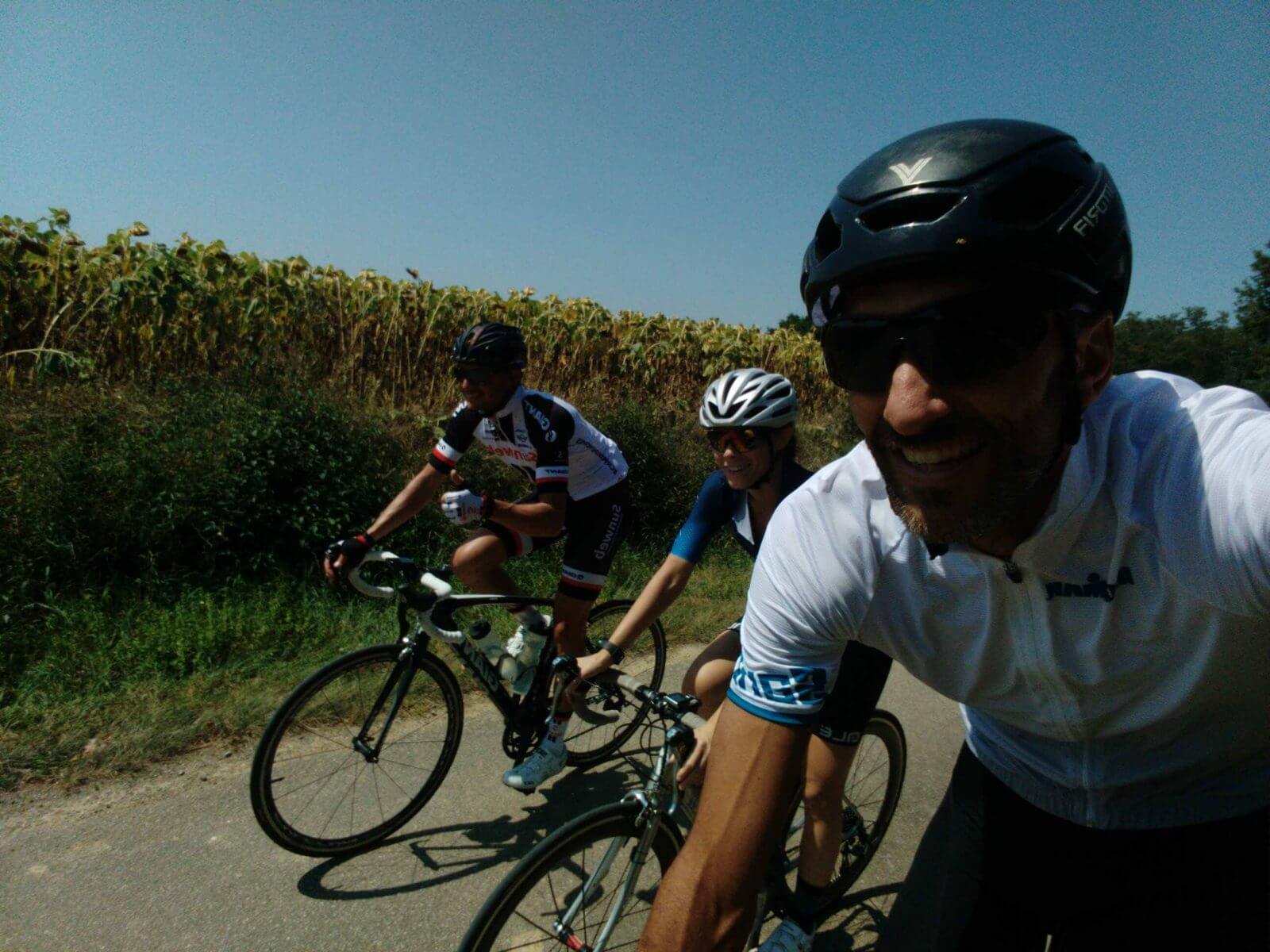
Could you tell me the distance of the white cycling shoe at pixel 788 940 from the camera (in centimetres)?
249

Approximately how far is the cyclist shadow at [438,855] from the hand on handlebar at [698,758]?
1.44 m

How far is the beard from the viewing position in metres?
1.27

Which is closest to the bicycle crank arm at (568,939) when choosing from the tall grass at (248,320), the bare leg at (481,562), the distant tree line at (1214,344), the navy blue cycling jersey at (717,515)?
the navy blue cycling jersey at (717,515)

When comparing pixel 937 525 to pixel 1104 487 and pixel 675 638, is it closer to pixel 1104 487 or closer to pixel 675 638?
pixel 1104 487

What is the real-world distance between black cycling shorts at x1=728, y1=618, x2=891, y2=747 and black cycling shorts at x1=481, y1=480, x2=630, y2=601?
1.77 meters

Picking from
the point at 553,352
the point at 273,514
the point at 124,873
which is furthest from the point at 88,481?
the point at 553,352

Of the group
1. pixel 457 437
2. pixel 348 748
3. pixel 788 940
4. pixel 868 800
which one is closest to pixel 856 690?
pixel 788 940

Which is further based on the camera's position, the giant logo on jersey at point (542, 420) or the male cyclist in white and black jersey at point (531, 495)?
the giant logo on jersey at point (542, 420)

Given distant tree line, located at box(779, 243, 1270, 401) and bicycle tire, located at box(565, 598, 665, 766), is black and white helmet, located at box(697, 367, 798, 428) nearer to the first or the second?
bicycle tire, located at box(565, 598, 665, 766)

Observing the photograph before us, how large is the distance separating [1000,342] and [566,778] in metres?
3.52

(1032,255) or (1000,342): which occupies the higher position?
(1032,255)

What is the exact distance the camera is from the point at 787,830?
2.86 m

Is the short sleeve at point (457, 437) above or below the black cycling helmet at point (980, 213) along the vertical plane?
below

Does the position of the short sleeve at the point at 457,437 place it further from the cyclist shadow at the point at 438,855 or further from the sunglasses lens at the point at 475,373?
the cyclist shadow at the point at 438,855
